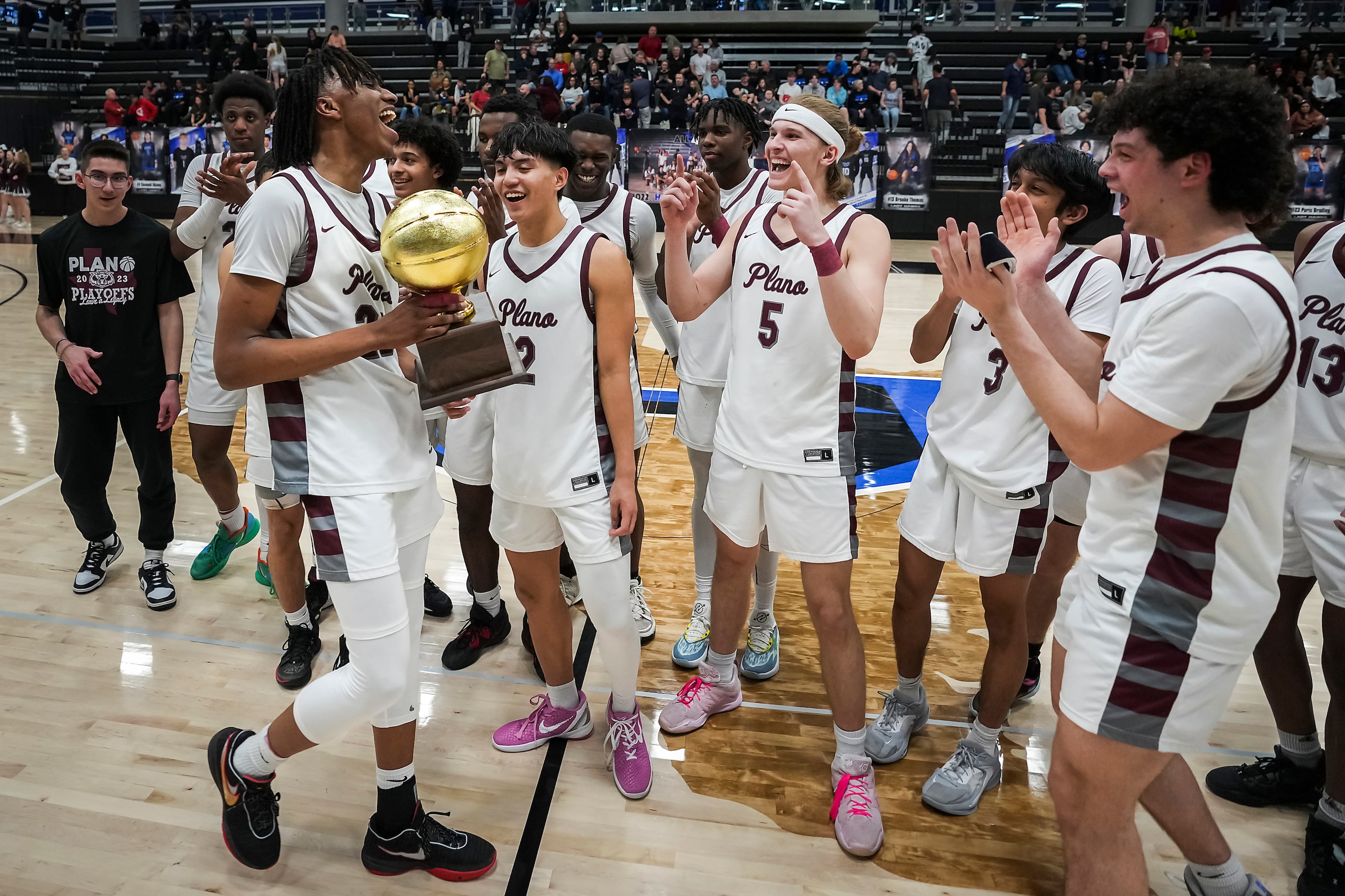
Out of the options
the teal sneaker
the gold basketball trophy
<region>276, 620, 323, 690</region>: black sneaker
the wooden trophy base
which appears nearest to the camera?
the gold basketball trophy

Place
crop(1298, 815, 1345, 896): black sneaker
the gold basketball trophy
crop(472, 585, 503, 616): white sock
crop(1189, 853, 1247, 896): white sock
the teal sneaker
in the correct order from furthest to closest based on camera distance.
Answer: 1. the teal sneaker
2. crop(472, 585, 503, 616): white sock
3. crop(1298, 815, 1345, 896): black sneaker
4. crop(1189, 853, 1247, 896): white sock
5. the gold basketball trophy

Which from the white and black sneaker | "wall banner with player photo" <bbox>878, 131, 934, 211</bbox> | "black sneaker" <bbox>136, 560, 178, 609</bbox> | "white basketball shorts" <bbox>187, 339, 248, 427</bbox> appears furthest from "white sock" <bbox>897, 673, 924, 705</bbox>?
"wall banner with player photo" <bbox>878, 131, 934, 211</bbox>

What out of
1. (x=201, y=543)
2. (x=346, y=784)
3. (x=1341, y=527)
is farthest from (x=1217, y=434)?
(x=201, y=543)

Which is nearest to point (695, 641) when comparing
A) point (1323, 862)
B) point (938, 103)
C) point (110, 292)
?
point (1323, 862)

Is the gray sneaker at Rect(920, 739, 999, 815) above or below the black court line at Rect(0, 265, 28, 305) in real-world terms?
below

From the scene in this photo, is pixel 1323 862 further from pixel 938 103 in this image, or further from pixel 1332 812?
pixel 938 103

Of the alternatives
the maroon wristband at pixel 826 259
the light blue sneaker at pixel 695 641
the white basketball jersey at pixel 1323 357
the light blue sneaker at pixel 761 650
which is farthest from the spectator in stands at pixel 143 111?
the white basketball jersey at pixel 1323 357

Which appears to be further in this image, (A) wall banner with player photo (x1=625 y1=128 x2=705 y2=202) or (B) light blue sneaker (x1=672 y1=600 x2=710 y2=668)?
(A) wall banner with player photo (x1=625 y1=128 x2=705 y2=202)

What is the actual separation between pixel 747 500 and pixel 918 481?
58 centimetres

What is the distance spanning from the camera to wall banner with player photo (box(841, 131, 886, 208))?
16.4m

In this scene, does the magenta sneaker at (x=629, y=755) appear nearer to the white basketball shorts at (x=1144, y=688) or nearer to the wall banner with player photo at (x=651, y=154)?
the white basketball shorts at (x=1144, y=688)

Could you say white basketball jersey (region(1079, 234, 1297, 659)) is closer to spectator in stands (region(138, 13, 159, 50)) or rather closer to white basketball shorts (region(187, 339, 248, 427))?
white basketball shorts (region(187, 339, 248, 427))

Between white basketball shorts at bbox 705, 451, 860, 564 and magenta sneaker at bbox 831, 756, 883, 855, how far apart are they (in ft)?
2.20

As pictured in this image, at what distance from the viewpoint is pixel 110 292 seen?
4.22 m
